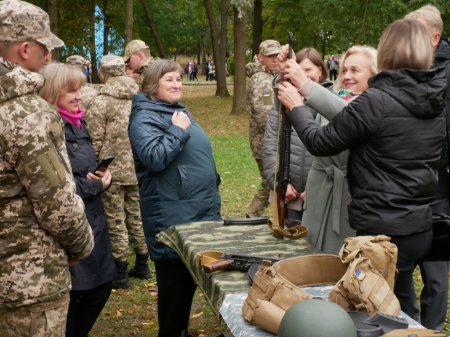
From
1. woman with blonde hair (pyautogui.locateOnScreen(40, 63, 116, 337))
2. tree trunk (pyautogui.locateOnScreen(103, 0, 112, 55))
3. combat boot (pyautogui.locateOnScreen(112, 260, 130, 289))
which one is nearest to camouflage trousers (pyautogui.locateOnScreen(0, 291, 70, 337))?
woman with blonde hair (pyautogui.locateOnScreen(40, 63, 116, 337))

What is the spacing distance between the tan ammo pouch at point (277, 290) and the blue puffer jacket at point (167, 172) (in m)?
1.38

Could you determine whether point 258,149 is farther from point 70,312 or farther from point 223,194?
point 70,312

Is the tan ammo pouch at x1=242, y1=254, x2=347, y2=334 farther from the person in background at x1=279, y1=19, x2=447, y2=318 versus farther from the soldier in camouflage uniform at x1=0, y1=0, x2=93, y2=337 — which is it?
the soldier in camouflage uniform at x1=0, y1=0, x2=93, y2=337

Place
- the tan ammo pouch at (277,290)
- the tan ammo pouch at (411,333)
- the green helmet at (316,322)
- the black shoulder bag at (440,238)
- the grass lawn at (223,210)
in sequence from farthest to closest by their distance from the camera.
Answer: the grass lawn at (223,210), the black shoulder bag at (440,238), the tan ammo pouch at (277,290), the tan ammo pouch at (411,333), the green helmet at (316,322)

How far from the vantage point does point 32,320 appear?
3.06 metres

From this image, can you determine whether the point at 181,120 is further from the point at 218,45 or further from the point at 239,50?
the point at 218,45

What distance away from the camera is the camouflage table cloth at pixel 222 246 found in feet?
11.0

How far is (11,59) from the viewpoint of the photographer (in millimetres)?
3055

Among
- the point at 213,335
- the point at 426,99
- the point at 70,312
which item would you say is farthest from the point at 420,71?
the point at 213,335

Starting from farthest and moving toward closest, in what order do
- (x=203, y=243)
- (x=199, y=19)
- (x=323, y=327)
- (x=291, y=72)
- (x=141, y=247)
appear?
1. (x=199, y=19)
2. (x=141, y=247)
3. (x=203, y=243)
4. (x=291, y=72)
5. (x=323, y=327)

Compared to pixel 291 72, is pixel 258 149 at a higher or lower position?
lower

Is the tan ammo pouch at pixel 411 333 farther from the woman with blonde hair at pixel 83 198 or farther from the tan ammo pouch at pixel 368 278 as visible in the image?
the woman with blonde hair at pixel 83 198

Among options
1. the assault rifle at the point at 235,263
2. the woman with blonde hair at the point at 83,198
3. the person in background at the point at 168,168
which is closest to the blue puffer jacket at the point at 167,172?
the person in background at the point at 168,168

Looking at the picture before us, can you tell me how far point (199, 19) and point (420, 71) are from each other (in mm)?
39806
